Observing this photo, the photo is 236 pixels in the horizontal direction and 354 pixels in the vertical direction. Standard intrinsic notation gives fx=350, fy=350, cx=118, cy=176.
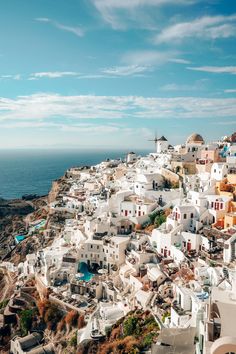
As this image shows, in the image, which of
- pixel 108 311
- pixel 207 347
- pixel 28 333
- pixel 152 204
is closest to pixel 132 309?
pixel 108 311

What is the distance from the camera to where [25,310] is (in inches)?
1180

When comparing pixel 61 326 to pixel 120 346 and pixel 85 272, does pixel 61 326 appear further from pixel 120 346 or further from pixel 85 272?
pixel 120 346

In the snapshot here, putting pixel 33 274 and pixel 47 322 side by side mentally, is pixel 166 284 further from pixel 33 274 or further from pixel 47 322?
pixel 33 274

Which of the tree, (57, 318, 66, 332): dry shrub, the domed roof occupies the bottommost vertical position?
the tree

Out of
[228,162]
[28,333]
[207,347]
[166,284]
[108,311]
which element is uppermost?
[228,162]

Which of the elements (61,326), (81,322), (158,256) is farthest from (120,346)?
(158,256)

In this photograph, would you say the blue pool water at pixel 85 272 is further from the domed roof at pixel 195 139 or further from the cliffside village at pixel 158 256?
the domed roof at pixel 195 139

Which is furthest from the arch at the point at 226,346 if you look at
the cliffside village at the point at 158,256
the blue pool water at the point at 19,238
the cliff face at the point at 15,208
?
the cliff face at the point at 15,208

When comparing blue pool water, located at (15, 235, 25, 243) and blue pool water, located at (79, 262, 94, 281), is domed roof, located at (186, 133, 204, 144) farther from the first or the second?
blue pool water, located at (15, 235, 25, 243)

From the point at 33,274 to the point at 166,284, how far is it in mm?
16138

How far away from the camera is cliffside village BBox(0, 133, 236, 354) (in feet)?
62.0

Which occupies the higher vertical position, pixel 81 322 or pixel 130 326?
pixel 130 326

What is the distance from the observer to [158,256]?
96.9 ft

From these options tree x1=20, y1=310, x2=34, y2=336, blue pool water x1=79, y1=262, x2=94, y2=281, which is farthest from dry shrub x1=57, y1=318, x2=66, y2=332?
blue pool water x1=79, y1=262, x2=94, y2=281
